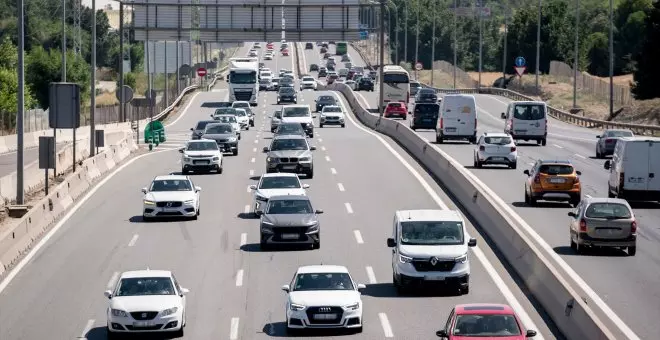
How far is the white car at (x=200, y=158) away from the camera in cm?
5656

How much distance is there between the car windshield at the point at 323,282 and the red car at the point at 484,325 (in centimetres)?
547

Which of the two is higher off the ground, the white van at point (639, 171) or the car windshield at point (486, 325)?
the white van at point (639, 171)

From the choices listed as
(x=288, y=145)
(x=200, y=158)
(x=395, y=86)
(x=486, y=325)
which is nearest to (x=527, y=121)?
(x=288, y=145)

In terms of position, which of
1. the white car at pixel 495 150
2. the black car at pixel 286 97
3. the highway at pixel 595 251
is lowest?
the highway at pixel 595 251

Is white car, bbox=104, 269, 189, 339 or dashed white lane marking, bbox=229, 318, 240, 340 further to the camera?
dashed white lane marking, bbox=229, 318, 240, 340

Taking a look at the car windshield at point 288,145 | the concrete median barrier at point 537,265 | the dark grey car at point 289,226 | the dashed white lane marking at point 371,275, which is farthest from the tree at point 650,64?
the dashed white lane marking at point 371,275

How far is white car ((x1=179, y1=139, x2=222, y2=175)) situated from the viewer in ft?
186

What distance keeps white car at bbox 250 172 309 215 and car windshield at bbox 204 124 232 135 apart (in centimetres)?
2184

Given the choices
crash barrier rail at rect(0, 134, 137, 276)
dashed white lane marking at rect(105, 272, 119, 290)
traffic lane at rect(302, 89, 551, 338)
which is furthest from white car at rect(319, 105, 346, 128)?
dashed white lane marking at rect(105, 272, 119, 290)

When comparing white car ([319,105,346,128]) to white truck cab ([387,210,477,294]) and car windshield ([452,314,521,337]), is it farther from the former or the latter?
car windshield ([452,314,521,337])

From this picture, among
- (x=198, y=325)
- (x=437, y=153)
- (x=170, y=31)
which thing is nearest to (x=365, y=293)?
(x=198, y=325)

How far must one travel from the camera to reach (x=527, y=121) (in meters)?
72.1

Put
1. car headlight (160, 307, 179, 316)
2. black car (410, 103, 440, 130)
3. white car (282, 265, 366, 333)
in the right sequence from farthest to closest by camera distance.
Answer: black car (410, 103, 440, 130) < white car (282, 265, 366, 333) < car headlight (160, 307, 179, 316)

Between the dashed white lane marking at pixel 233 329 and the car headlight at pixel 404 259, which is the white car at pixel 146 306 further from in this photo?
the car headlight at pixel 404 259
